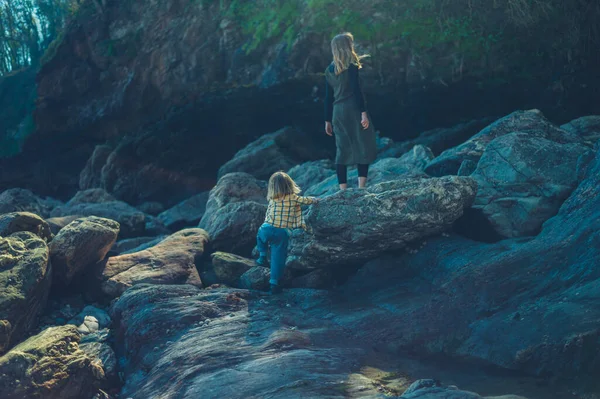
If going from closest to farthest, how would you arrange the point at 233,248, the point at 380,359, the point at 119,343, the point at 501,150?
1. the point at 380,359
2. the point at 119,343
3. the point at 501,150
4. the point at 233,248

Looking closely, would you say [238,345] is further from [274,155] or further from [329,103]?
[274,155]

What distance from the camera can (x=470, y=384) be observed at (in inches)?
196

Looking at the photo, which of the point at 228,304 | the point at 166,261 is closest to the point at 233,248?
the point at 166,261

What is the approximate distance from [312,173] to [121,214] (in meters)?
4.59

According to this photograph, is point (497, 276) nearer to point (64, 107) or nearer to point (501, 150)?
point (501, 150)

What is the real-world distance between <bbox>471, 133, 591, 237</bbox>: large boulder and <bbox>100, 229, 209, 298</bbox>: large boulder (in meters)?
4.41

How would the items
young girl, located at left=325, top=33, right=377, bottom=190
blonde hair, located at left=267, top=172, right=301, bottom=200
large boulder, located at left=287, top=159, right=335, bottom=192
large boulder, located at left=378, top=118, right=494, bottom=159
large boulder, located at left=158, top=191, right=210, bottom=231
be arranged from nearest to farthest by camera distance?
blonde hair, located at left=267, top=172, right=301, bottom=200
young girl, located at left=325, top=33, right=377, bottom=190
large boulder, located at left=287, top=159, right=335, bottom=192
large boulder, located at left=378, top=118, right=494, bottom=159
large boulder, located at left=158, top=191, right=210, bottom=231

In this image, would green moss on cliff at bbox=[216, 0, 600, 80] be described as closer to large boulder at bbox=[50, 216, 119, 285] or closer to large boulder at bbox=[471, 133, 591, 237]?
large boulder at bbox=[471, 133, 591, 237]

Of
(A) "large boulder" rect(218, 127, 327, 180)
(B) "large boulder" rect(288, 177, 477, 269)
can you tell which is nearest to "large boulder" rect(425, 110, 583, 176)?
(B) "large boulder" rect(288, 177, 477, 269)

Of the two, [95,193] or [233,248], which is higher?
[95,193]

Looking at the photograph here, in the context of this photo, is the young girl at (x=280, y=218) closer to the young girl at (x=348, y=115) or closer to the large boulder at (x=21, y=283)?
the young girl at (x=348, y=115)

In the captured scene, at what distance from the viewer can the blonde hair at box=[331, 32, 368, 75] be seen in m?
8.19

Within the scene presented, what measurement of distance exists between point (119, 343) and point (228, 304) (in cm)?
134

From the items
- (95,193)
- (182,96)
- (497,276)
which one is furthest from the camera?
(182,96)
